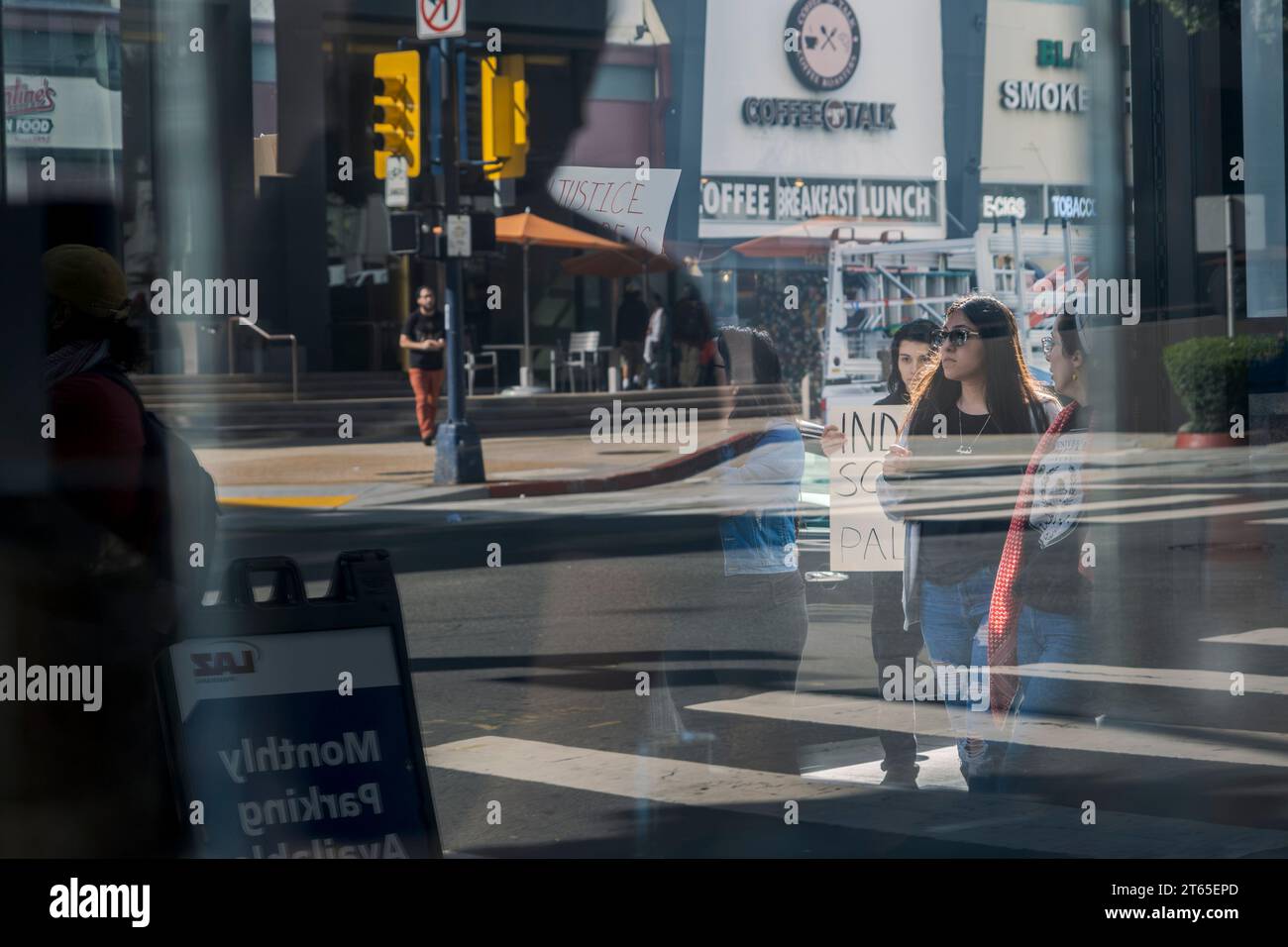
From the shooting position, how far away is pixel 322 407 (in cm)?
393

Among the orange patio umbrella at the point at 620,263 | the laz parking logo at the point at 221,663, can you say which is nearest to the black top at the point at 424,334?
the orange patio umbrella at the point at 620,263

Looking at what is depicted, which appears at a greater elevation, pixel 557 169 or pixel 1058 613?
pixel 557 169

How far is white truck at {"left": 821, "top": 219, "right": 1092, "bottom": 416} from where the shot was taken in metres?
4.30

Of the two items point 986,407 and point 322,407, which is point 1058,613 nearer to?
point 986,407

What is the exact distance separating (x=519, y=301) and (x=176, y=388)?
838mm

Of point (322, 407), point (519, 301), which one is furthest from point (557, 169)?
point (322, 407)

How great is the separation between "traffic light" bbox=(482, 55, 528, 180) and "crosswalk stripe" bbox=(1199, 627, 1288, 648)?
14.8ft

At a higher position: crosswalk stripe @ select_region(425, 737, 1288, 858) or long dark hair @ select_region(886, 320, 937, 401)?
long dark hair @ select_region(886, 320, 937, 401)

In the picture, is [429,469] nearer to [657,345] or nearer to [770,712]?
[657,345]

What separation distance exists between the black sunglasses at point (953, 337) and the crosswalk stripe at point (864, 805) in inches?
53.4

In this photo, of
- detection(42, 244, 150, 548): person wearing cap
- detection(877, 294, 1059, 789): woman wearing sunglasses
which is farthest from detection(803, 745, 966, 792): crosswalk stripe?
detection(42, 244, 150, 548): person wearing cap

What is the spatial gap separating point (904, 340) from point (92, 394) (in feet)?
6.86

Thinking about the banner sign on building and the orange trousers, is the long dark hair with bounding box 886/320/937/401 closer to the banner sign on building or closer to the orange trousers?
the banner sign on building
